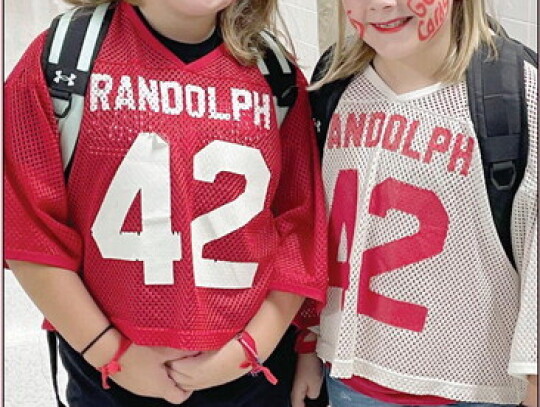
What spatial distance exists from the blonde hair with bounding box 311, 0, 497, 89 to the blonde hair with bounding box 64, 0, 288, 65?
0.10 meters

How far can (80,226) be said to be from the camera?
1104 millimetres

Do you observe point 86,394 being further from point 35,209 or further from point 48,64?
point 48,64

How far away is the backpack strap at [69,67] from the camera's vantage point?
3.46 ft

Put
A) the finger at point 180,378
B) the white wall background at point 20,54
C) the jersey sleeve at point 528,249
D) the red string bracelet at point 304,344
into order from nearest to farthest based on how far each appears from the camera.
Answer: the jersey sleeve at point 528,249 → the finger at point 180,378 → the red string bracelet at point 304,344 → the white wall background at point 20,54

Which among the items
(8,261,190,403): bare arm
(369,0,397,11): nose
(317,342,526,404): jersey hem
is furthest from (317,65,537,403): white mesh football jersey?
(8,261,190,403): bare arm

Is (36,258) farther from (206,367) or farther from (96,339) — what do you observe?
(206,367)

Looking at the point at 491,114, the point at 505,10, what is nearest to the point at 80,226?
the point at 491,114

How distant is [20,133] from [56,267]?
6.9 inches

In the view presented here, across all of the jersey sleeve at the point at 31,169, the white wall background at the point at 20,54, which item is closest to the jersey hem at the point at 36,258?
the jersey sleeve at the point at 31,169

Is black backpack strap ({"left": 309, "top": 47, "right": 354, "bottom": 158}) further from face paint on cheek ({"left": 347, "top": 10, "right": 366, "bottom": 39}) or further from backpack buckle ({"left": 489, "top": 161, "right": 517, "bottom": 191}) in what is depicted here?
backpack buckle ({"left": 489, "top": 161, "right": 517, "bottom": 191})

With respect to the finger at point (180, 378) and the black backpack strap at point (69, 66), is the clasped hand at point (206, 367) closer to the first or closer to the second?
the finger at point (180, 378)

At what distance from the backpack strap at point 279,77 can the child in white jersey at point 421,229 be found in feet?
0.18

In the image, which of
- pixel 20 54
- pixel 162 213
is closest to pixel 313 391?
pixel 162 213

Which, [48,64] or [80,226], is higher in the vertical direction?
[48,64]
